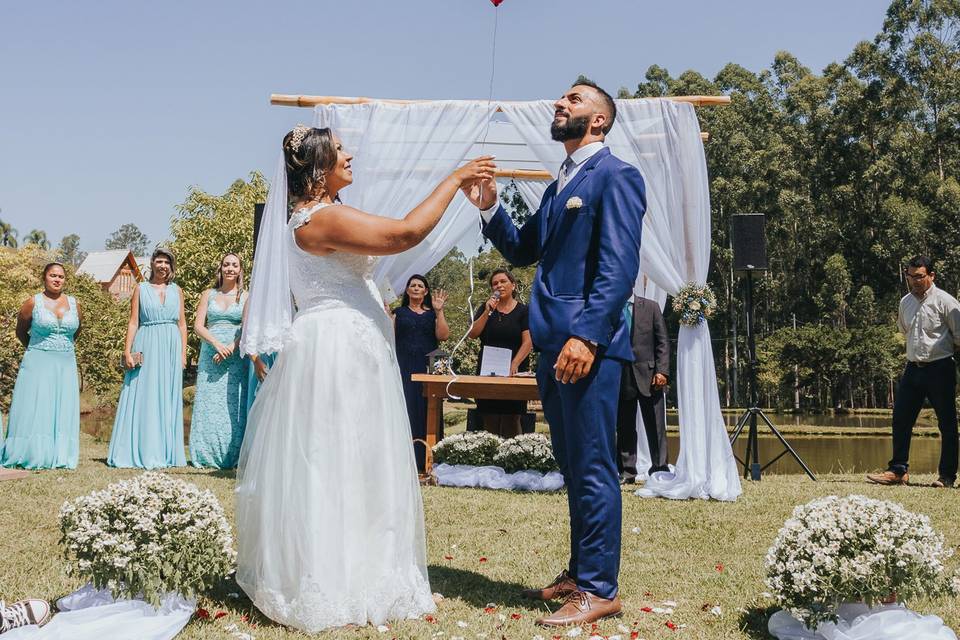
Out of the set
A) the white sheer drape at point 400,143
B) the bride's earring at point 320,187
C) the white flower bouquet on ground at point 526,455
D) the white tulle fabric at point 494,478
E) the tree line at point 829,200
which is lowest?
the white tulle fabric at point 494,478

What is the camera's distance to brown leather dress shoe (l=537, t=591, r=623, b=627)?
3.74 m

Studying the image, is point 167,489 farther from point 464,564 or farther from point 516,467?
point 516,467

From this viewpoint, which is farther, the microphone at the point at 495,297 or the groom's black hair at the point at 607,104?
the microphone at the point at 495,297

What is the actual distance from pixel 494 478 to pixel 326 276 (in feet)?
15.3

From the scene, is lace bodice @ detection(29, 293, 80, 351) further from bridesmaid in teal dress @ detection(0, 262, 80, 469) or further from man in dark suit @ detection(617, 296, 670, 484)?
man in dark suit @ detection(617, 296, 670, 484)

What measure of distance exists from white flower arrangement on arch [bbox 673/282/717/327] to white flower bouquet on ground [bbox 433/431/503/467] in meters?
2.11

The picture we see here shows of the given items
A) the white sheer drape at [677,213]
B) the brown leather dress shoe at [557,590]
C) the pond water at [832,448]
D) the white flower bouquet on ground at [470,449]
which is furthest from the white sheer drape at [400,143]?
the pond water at [832,448]

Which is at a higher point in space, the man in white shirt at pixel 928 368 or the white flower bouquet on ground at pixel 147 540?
the man in white shirt at pixel 928 368

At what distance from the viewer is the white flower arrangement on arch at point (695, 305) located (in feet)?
25.8

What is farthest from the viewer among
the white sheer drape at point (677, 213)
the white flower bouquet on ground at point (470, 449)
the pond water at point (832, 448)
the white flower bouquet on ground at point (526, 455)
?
the pond water at point (832, 448)

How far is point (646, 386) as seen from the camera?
9008mm

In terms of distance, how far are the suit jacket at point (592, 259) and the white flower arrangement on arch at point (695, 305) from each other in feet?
13.1

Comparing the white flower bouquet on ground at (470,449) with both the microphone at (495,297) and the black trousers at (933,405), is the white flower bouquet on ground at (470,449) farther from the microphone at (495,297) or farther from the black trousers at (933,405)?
the black trousers at (933,405)

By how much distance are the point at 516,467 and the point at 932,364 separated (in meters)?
4.03
